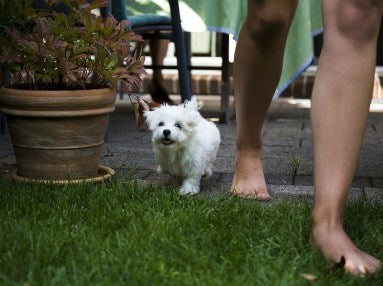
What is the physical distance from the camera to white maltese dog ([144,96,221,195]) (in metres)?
2.66

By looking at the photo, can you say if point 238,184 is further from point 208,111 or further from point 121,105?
point 121,105

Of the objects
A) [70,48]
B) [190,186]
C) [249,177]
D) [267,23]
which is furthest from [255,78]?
[70,48]

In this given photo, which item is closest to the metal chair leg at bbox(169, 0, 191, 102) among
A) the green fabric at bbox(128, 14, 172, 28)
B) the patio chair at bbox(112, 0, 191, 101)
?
the patio chair at bbox(112, 0, 191, 101)

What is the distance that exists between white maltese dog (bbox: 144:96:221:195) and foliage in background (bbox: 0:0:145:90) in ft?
0.56

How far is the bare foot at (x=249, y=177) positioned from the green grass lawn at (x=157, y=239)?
0.51 ft

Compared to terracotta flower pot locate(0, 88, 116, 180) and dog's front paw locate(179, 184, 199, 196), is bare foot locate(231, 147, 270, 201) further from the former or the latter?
terracotta flower pot locate(0, 88, 116, 180)

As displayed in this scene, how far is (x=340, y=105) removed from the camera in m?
1.86

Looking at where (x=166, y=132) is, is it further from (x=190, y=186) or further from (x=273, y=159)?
(x=273, y=159)

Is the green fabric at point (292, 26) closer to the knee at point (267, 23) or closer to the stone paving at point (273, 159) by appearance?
the stone paving at point (273, 159)

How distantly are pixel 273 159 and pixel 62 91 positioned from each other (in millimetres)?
1240

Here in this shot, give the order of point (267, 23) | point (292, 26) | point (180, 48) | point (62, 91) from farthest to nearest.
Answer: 1. point (180, 48)
2. point (292, 26)
3. point (62, 91)
4. point (267, 23)

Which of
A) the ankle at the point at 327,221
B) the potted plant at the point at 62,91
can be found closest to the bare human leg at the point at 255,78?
the potted plant at the point at 62,91

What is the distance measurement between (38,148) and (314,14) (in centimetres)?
235

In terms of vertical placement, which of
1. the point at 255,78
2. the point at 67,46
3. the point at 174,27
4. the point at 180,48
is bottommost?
the point at 180,48
